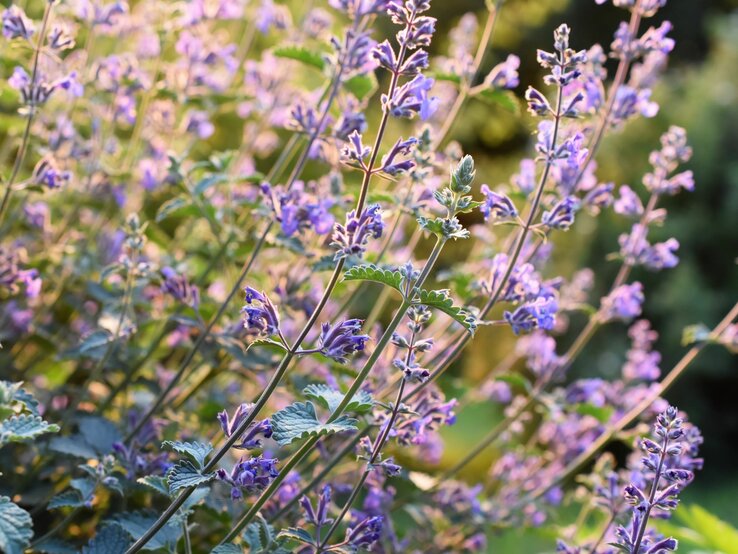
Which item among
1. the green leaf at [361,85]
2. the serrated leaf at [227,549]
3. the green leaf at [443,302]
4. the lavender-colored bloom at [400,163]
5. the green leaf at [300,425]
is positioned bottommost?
the serrated leaf at [227,549]

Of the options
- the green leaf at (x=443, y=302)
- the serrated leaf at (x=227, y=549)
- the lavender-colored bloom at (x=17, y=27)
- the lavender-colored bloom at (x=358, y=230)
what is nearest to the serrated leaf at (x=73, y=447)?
the serrated leaf at (x=227, y=549)

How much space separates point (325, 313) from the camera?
3533mm

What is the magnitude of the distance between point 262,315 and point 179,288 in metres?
0.76

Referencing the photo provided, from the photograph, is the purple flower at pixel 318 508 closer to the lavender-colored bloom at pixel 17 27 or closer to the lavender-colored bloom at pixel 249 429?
the lavender-colored bloom at pixel 249 429

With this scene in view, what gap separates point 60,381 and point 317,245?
1.44 meters

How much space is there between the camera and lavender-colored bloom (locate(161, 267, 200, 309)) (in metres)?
2.62

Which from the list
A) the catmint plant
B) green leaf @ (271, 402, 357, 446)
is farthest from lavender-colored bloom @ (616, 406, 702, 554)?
green leaf @ (271, 402, 357, 446)

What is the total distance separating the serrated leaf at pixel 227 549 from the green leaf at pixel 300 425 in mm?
314

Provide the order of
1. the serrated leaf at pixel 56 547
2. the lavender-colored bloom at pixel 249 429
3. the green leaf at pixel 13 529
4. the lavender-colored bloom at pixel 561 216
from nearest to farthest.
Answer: the green leaf at pixel 13 529 < the lavender-colored bloom at pixel 249 429 < the serrated leaf at pixel 56 547 < the lavender-colored bloom at pixel 561 216

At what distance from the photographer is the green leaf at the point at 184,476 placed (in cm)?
175

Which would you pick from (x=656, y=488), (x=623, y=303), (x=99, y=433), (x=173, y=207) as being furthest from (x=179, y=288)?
(x=623, y=303)

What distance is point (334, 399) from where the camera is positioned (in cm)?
200

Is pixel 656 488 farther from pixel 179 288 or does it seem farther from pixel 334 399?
pixel 179 288

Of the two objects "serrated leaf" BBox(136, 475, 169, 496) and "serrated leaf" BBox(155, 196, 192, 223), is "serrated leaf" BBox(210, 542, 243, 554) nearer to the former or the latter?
"serrated leaf" BBox(136, 475, 169, 496)
